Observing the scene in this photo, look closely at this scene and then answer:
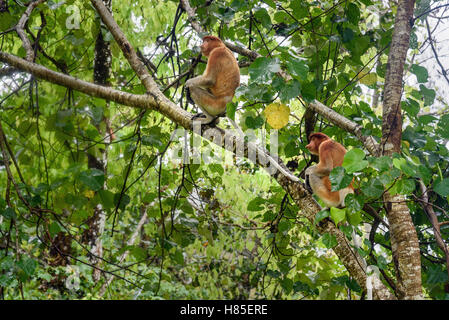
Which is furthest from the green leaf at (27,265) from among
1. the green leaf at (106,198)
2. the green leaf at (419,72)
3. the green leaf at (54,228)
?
the green leaf at (419,72)

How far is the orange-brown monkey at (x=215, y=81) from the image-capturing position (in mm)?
2729

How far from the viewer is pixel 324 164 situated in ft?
8.14

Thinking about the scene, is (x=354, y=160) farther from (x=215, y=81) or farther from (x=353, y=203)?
(x=215, y=81)

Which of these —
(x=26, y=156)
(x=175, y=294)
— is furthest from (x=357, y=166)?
(x=175, y=294)

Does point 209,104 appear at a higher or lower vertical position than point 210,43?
lower

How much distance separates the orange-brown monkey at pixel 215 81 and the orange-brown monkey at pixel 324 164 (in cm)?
68

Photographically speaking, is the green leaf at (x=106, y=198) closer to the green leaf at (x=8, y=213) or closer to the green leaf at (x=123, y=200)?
the green leaf at (x=123, y=200)

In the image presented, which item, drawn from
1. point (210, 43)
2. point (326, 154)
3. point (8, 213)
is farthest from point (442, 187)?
point (8, 213)

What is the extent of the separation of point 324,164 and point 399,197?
77 centimetres

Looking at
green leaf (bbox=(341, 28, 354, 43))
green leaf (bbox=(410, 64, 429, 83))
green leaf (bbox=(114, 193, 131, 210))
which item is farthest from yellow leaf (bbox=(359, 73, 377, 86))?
green leaf (bbox=(114, 193, 131, 210))

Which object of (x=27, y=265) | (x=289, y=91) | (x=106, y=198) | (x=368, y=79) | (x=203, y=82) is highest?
(x=203, y=82)
